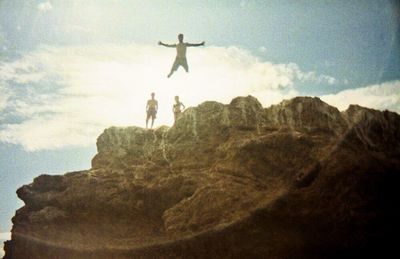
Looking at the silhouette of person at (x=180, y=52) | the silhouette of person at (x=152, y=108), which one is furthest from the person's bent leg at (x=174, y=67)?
the silhouette of person at (x=152, y=108)

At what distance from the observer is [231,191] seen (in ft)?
44.2

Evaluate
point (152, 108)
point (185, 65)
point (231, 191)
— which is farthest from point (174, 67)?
point (231, 191)

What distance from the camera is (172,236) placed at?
13.0 metres

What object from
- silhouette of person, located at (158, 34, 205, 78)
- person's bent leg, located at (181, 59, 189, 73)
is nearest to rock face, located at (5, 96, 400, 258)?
person's bent leg, located at (181, 59, 189, 73)

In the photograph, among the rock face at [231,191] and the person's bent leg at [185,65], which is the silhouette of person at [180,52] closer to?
the person's bent leg at [185,65]

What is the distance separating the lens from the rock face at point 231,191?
39.9 feet

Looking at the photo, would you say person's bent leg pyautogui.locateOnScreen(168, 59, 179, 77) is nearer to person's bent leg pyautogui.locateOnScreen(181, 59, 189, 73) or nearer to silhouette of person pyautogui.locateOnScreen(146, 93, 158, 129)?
person's bent leg pyautogui.locateOnScreen(181, 59, 189, 73)

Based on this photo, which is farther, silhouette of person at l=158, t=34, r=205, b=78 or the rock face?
silhouette of person at l=158, t=34, r=205, b=78

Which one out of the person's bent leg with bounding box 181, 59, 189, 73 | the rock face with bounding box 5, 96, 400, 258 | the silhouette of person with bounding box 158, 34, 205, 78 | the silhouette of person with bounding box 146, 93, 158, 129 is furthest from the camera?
the silhouette of person with bounding box 146, 93, 158, 129

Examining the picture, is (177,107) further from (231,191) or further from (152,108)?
(231,191)

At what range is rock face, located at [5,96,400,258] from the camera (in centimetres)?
1216

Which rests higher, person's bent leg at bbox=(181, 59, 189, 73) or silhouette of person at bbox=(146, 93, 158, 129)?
person's bent leg at bbox=(181, 59, 189, 73)

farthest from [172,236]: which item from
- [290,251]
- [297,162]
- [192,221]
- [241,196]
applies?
[297,162]

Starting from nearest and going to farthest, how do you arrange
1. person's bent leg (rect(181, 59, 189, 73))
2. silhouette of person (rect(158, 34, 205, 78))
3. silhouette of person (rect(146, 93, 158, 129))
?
silhouette of person (rect(158, 34, 205, 78)) < person's bent leg (rect(181, 59, 189, 73)) < silhouette of person (rect(146, 93, 158, 129))
